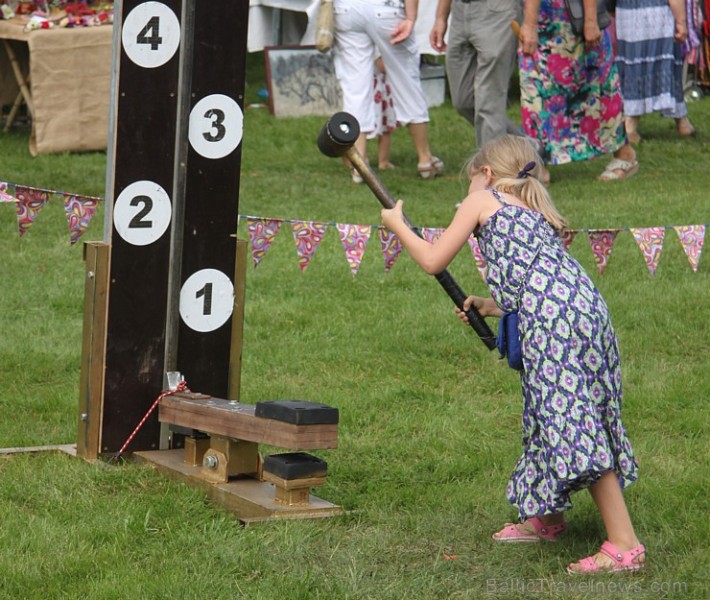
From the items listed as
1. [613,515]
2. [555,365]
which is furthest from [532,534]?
[555,365]

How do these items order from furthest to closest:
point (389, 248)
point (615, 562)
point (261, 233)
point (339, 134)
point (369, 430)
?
point (389, 248) → point (261, 233) → point (369, 430) → point (339, 134) → point (615, 562)

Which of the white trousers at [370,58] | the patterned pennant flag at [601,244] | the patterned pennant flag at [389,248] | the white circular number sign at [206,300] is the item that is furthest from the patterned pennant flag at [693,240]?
the white trousers at [370,58]

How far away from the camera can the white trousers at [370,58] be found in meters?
10.6

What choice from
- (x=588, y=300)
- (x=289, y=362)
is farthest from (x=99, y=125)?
(x=588, y=300)

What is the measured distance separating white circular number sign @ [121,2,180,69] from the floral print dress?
5.81 meters

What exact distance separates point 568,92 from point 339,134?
247 inches

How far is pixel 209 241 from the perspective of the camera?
509 cm

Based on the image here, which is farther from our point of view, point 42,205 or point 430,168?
point 430,168

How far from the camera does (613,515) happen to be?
162 inches

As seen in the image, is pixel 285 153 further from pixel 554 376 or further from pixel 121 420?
pixel 554 376

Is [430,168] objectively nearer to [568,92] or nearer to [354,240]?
[568,92]

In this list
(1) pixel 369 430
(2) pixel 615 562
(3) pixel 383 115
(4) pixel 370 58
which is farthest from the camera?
(3) pixel 383 115

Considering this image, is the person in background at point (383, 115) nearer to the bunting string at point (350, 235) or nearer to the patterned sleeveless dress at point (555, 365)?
the bunting string at point (350, 235)

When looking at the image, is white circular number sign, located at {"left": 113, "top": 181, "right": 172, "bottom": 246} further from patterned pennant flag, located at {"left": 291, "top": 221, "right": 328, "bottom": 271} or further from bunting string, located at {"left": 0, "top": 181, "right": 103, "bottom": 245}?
patterned pennant flag, located at {"left": 291, "top": 221, "right": 328, "bottom": 271}
